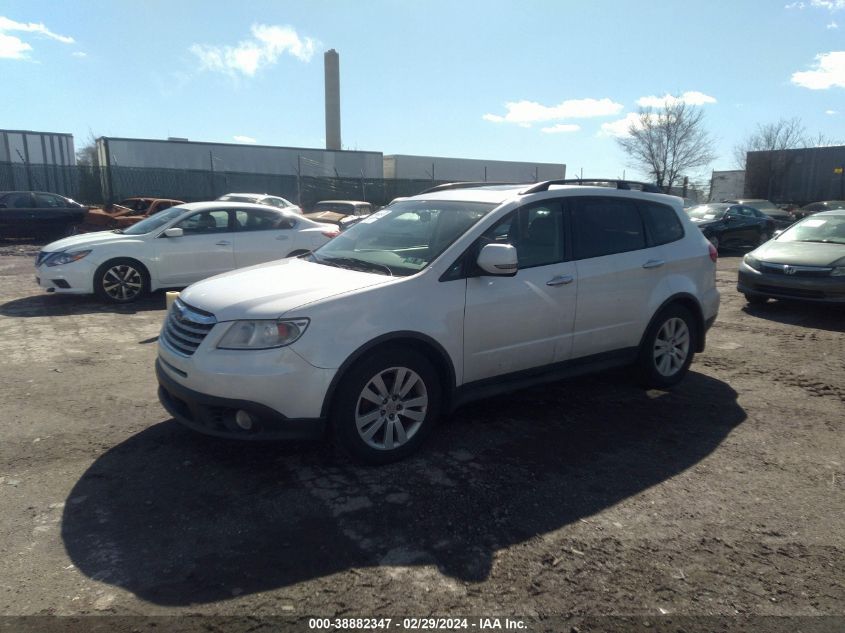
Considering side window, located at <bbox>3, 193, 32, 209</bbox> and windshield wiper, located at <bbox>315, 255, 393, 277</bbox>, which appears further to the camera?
side window, located at <bbox>3, 193, 32, 209</bbox>

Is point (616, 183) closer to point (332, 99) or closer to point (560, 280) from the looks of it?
point (560, 280)

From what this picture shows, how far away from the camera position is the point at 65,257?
9.30 metres

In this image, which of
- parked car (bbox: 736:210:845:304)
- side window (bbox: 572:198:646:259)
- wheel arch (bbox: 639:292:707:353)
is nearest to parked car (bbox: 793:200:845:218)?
parked car (bbox: 736:210:845:304)

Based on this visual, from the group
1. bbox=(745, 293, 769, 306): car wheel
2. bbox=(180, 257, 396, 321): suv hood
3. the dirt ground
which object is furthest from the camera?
bbox=(745, 293, 769, 306): car wheel

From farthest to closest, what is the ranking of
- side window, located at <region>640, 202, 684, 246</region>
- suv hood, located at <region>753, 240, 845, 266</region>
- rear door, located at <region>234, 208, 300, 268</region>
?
rear door, located at <region>234, 208, 300, 268</region> < suv hood, located at <region>753, 240, 845, 266</region> < side window, located at <region>640, 202, 684, 246</region>

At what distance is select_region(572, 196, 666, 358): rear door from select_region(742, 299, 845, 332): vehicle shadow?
4.41m

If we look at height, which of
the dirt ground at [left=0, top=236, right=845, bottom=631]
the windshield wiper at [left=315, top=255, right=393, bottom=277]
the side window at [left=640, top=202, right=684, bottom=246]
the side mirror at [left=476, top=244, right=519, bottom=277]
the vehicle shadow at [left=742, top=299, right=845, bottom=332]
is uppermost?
the side window at [left=640, top=202, right=684, bottom=246]

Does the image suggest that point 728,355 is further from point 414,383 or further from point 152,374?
point 152,374

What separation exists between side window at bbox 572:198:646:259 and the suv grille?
275 cm

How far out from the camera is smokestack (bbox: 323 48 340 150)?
183 ft

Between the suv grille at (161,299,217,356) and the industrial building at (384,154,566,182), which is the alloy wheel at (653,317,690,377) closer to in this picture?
the suv grille at (161,299,217,356)

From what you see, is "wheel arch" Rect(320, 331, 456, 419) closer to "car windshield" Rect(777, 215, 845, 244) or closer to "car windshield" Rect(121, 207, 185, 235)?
"car windshield" Rect(121, 207, 185, 235)

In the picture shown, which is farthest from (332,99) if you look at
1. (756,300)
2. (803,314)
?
(803,314)

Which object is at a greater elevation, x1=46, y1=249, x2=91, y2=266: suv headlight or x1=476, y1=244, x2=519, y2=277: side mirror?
x1=476, y1=244, x2=519, y2=277: side mirror
